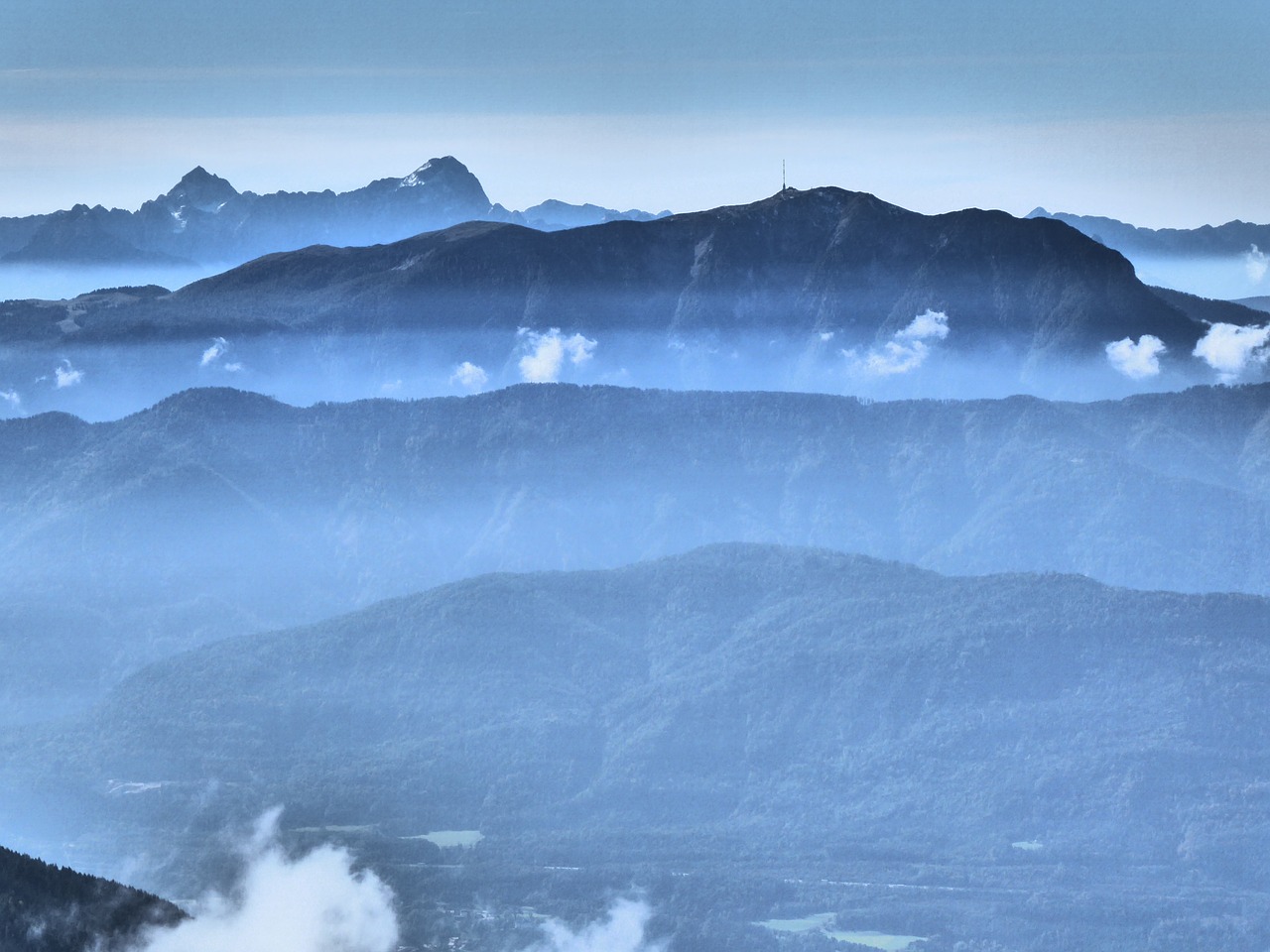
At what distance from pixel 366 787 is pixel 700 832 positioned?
2424cm

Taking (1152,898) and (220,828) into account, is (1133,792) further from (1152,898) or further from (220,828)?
(220,828)

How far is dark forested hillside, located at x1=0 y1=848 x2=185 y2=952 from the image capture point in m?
111

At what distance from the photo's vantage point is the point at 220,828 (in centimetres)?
18712

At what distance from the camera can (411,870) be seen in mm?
174375

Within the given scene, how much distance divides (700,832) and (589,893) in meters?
20.8

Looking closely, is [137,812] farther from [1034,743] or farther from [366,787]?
[1034,743]

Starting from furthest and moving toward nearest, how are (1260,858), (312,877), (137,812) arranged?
(137,812)
(1260,858)
(312,877)

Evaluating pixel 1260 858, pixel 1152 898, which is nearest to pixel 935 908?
pixel 1152 898

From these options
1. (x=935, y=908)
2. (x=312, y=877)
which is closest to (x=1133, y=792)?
(x=935, y=908)

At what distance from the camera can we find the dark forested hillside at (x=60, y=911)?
365ft

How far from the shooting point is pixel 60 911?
114500 millimetres

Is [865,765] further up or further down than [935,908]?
further up

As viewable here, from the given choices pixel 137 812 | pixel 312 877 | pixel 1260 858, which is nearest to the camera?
pixel 312 877

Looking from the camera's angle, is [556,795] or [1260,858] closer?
[1260,858]
